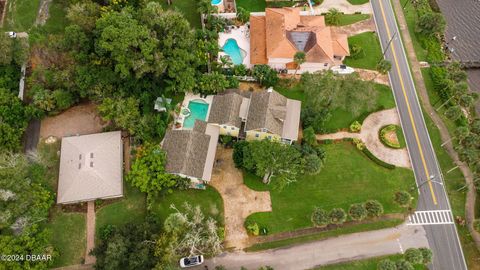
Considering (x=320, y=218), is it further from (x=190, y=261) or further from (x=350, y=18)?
(x=350, y=18)

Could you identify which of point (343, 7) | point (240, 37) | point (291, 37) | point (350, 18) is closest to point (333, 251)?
point (291, 37)

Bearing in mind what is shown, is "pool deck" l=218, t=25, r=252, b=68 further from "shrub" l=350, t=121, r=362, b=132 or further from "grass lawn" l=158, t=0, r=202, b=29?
"shrub" l=350, t=121, r=362, b=132

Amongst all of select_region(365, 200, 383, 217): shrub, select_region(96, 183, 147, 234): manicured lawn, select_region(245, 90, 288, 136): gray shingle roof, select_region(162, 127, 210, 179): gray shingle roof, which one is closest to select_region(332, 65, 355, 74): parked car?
select_region(245, 90, 288, 136): gray shingle roof

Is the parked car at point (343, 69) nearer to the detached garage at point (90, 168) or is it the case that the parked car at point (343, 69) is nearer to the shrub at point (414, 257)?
the shrub at point (414, 257)

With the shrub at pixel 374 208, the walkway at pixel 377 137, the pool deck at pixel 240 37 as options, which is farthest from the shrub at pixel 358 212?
the pool deck at pixel 240 37

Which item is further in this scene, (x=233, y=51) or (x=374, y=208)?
(x=233, y=51)
